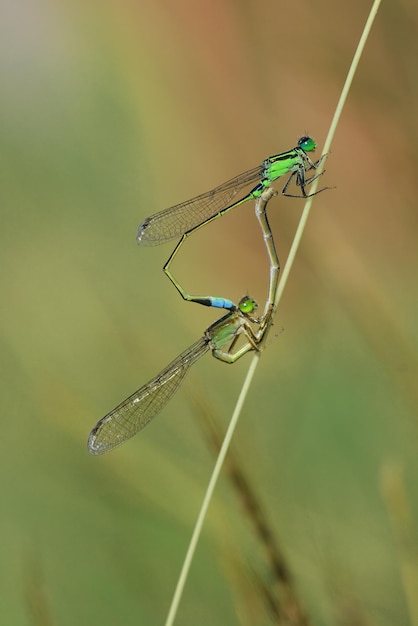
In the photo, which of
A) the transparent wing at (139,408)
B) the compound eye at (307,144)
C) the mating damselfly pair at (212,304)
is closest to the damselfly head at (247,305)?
the mating damselfly pair at (212,304)

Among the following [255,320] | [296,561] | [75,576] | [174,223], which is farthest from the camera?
[75,576]

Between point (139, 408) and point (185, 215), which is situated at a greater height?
point (185, 215)

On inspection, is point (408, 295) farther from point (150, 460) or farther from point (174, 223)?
point (150, 460)

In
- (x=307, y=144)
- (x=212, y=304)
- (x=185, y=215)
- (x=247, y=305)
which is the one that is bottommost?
(x=247, y=305)

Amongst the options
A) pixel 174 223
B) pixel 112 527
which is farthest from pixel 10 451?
pixel 174 223

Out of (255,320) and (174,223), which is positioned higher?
(174,223)

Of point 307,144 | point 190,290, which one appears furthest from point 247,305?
point 190,290

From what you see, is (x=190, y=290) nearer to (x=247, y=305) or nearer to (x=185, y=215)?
(x=185, y=215)
